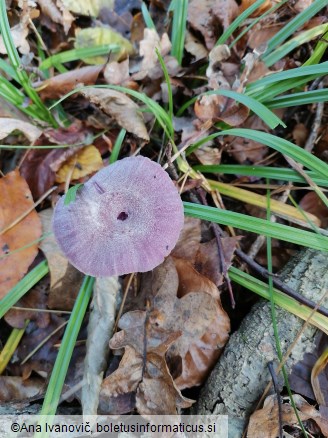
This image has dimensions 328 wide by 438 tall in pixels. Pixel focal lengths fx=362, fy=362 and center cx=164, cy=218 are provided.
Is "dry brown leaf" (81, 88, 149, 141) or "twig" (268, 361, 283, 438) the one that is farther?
"dry brown leaf" (81, 88, 149, 141)

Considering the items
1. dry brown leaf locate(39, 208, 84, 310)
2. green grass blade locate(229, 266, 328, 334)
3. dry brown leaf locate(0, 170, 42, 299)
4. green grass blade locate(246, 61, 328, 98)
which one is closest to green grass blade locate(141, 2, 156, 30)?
green grass blade locate(246, 61, 328, 98)

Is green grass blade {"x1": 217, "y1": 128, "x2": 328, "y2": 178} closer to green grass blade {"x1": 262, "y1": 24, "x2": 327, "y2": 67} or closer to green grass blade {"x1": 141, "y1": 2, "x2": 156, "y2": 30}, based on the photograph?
green grass blade {"x1": 262, "y1": 24, "x2": 327, "y2": 67}

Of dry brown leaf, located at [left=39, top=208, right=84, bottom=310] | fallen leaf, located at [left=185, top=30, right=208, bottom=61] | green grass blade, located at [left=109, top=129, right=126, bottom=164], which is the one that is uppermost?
fallen leaf, located at [left=185, top=30, right=208, bottom=61]

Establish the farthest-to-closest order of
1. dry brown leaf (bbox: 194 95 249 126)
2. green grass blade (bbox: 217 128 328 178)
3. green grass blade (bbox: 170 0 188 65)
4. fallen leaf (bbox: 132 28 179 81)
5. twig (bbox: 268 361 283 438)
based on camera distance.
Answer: fallen leaf (bbox: 132 28 179 81), green grass blade (bbox: 170 0 188 65), dry brown leaf (bbox: 194 95 249 126), green grass blade (bbox: 217 128 328 178), twig (bbox: 268 361 283 438)

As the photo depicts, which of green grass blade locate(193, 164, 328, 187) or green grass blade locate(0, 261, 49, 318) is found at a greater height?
green grass blade locate(193, 164, 328, 187)

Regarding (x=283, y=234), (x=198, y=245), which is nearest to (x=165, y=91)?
(x=198, y=245)

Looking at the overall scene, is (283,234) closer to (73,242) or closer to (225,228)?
(225,228)

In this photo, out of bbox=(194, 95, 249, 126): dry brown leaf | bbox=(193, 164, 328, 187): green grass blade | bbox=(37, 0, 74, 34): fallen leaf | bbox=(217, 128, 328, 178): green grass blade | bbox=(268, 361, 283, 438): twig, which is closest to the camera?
bbox=(268, 361, 283, 438): twig
